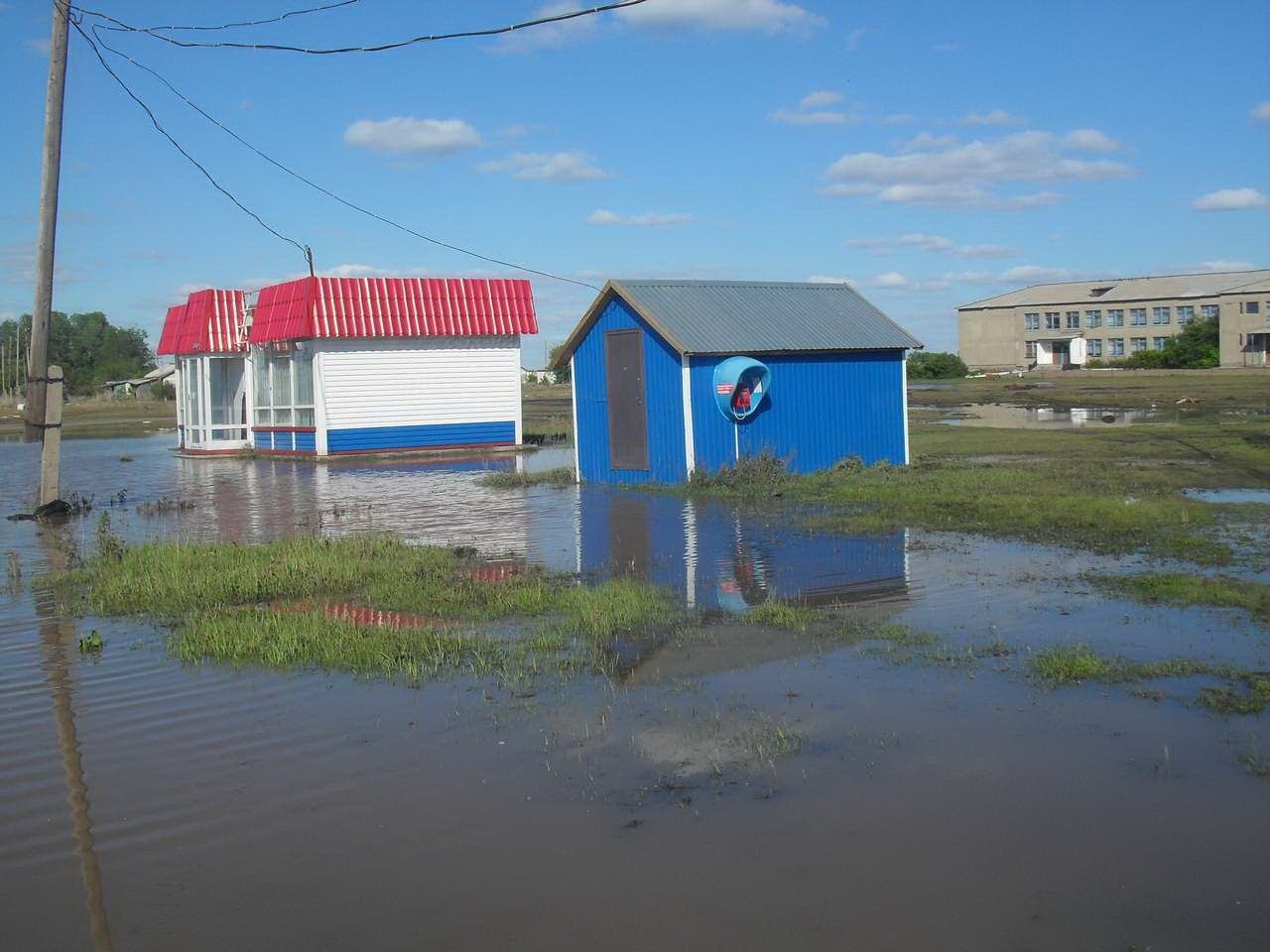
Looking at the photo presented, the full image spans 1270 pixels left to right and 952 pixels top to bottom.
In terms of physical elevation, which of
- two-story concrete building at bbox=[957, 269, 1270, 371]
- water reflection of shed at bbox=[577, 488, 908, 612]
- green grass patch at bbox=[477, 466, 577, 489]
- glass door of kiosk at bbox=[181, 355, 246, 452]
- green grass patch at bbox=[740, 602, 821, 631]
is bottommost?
green grass patch at bbox=[740, 602, 821, 631]

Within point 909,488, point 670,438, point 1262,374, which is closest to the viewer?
point 909,488

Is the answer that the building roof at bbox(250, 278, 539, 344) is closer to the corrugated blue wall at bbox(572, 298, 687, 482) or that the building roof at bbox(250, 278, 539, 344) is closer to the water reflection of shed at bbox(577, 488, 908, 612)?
the corrugated blue wall at bbox(572, 298, 687, 482)

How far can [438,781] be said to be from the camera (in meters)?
6.92

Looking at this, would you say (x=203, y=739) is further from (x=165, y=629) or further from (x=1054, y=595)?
(x=1054, y=595)

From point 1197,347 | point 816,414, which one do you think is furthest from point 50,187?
point 1197,347

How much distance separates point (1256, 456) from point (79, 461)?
2803 centimetres

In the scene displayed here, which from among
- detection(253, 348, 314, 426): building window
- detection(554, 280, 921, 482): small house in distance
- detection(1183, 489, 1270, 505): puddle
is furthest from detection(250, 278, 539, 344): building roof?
detection(1183, 489, 1270, 505): puddle

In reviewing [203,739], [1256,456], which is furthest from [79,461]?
[203,739]

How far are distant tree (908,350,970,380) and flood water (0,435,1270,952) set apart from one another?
80.9 metres

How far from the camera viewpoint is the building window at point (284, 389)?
34781 millimetres

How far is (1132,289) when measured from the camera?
3757 inches

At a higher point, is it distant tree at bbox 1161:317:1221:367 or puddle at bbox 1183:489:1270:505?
distant tree at bbox 1161:317:1221:367

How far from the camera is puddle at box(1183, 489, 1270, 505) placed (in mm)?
17094

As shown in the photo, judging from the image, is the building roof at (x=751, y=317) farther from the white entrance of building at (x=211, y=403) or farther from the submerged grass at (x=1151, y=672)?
the white entrance of building at (x=211, y=403)
